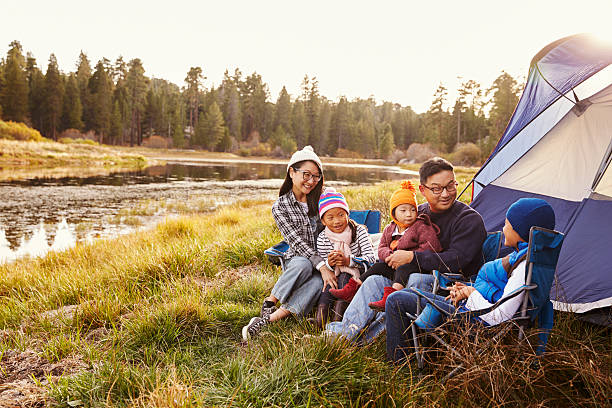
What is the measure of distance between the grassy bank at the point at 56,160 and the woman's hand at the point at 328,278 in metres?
19.4

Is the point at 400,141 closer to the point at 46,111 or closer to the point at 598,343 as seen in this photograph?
the point at 46,111

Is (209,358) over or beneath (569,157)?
beneath

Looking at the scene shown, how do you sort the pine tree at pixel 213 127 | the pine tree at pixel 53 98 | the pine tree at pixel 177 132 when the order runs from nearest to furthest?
the pine tree at pixel 53 98, the pine tree at pixel 213 127, the pine tree at pixel 177 132

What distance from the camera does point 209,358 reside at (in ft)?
7.97

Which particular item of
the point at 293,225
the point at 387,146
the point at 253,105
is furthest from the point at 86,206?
the point at 253,105

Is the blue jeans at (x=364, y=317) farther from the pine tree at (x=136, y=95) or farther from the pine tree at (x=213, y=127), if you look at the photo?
the pine tree at (x=136, y=95)

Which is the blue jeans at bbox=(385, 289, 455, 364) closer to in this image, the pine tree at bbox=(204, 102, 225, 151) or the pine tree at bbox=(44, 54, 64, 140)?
the pine tree at bbox=(204, 102, 225, 151)

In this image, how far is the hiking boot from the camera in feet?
9.78

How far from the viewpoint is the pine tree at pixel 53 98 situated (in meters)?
44.2

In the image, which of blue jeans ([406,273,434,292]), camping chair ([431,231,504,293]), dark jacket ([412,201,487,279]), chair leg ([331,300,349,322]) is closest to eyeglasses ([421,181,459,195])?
dark jacket ([412,201,487,279])

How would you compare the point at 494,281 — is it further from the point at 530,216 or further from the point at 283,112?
the point at 283,112

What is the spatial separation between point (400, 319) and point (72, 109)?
54.7 m

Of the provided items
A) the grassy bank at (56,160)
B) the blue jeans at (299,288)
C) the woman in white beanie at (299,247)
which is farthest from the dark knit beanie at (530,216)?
the grassy bank at (56,160)

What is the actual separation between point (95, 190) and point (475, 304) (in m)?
15.2
